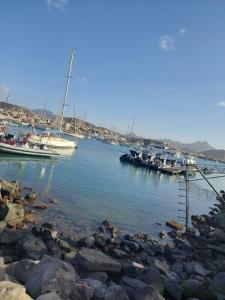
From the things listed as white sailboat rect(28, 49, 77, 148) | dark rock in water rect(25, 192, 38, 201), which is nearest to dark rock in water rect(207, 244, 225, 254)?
dark rock in water rect(25, 192, 38, 201)

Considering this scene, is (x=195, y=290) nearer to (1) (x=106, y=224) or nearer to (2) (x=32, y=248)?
(2) (x=32, y=248)

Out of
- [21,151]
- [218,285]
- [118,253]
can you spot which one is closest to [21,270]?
[218,285]

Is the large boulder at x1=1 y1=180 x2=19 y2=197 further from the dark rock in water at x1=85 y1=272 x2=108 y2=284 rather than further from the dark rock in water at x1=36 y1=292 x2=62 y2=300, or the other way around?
the dark rock in water at x1=36 y1=292 x2=62 y2=300

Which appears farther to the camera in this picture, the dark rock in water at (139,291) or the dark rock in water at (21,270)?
the dark rock in water at (139,291)

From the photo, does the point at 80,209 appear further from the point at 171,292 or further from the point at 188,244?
the point at 171,292

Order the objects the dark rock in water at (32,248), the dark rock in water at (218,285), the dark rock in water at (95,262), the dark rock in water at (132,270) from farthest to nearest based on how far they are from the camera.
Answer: the dark rock in water at (32,248)
the dark rock in water at (132,270)
the dark rock in water at (95,262)
the dark rock in water at (218,285)

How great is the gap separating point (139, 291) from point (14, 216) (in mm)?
11169

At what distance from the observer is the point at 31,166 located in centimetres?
4484

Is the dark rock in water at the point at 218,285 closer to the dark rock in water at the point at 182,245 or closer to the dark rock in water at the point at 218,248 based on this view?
the dark rock in water at the point at 218,248

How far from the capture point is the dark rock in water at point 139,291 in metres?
10.3

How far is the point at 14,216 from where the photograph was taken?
19.6m

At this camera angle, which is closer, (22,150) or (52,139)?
(22,150)

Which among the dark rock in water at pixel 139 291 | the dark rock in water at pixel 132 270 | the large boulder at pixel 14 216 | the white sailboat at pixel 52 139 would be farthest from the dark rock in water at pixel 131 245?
the white sailboat at pixel 52 139

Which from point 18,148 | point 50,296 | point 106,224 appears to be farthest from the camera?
point 18,148
